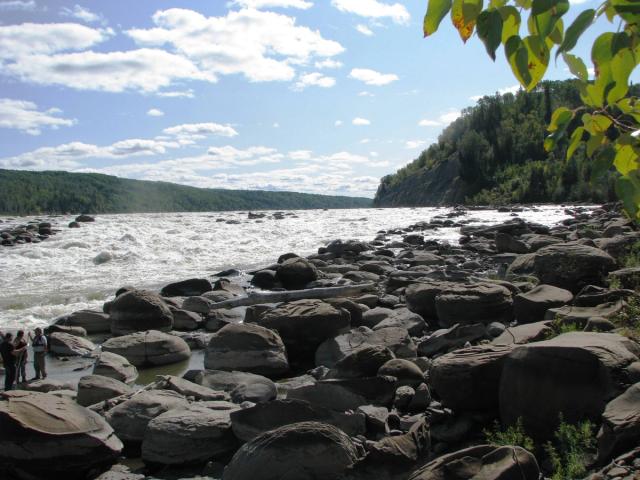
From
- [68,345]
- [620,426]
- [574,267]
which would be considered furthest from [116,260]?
[620,426]

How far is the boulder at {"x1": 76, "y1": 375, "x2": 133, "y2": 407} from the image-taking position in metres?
7.55

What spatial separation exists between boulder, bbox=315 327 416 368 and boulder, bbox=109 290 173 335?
4401 millimetres

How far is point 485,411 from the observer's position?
579cm

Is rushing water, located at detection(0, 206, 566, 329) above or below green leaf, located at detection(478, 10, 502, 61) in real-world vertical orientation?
below

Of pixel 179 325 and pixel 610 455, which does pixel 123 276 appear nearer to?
pixel 179 325

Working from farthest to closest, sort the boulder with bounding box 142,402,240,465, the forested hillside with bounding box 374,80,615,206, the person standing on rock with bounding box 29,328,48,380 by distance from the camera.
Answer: the forested hillside with bounding box 374,80,615,206 < the person standing on rock with bounding box 29,328,48,380 < the boulder with bounding box 142,402,240,465

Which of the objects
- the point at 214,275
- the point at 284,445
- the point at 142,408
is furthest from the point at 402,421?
the point at 214,275

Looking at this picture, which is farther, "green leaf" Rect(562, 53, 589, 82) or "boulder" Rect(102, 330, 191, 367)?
"boulder" Rect(102, 330, 191, 367)

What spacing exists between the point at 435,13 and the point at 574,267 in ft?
33.0

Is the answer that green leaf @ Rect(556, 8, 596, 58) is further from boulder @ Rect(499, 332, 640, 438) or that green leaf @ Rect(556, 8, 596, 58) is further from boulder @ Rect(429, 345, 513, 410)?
boulder @ Rect(429, 345, 513, 410)

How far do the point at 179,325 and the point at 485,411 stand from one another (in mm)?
8503

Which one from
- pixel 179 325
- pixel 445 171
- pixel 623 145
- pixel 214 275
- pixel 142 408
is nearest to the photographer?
pixel 623 145

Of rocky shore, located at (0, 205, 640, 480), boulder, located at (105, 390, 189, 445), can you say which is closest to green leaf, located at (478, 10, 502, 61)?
rocky shore, located at (0, 205, 640, 480)

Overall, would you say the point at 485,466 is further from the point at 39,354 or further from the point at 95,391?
the point at 39,354
